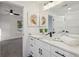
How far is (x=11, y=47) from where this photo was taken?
2240 mm

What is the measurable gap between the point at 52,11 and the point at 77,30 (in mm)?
601

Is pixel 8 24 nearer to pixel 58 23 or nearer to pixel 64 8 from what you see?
pixel 58 23

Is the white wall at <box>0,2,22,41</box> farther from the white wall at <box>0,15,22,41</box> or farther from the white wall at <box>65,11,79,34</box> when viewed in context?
the white wall at <box>65,11,79,34</box>

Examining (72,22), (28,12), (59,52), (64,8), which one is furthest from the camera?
(28,12)

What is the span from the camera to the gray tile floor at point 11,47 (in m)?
2.08

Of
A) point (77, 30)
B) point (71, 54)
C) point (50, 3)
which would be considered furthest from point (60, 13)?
point (71, 54)

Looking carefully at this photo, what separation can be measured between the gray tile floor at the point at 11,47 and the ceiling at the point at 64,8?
2.81ft

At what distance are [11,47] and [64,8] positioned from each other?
129cm

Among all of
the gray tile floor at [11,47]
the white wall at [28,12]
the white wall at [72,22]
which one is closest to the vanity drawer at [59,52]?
the white wall at [72,22]

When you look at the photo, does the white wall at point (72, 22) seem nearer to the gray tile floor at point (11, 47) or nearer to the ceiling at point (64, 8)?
the ceiling at point (64, 8)

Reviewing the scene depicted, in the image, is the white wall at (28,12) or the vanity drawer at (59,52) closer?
the vanity drawer at (59,52)

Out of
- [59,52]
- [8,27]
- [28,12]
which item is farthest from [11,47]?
[59,52]

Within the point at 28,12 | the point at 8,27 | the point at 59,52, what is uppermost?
the point at 28,12

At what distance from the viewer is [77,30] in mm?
1718
